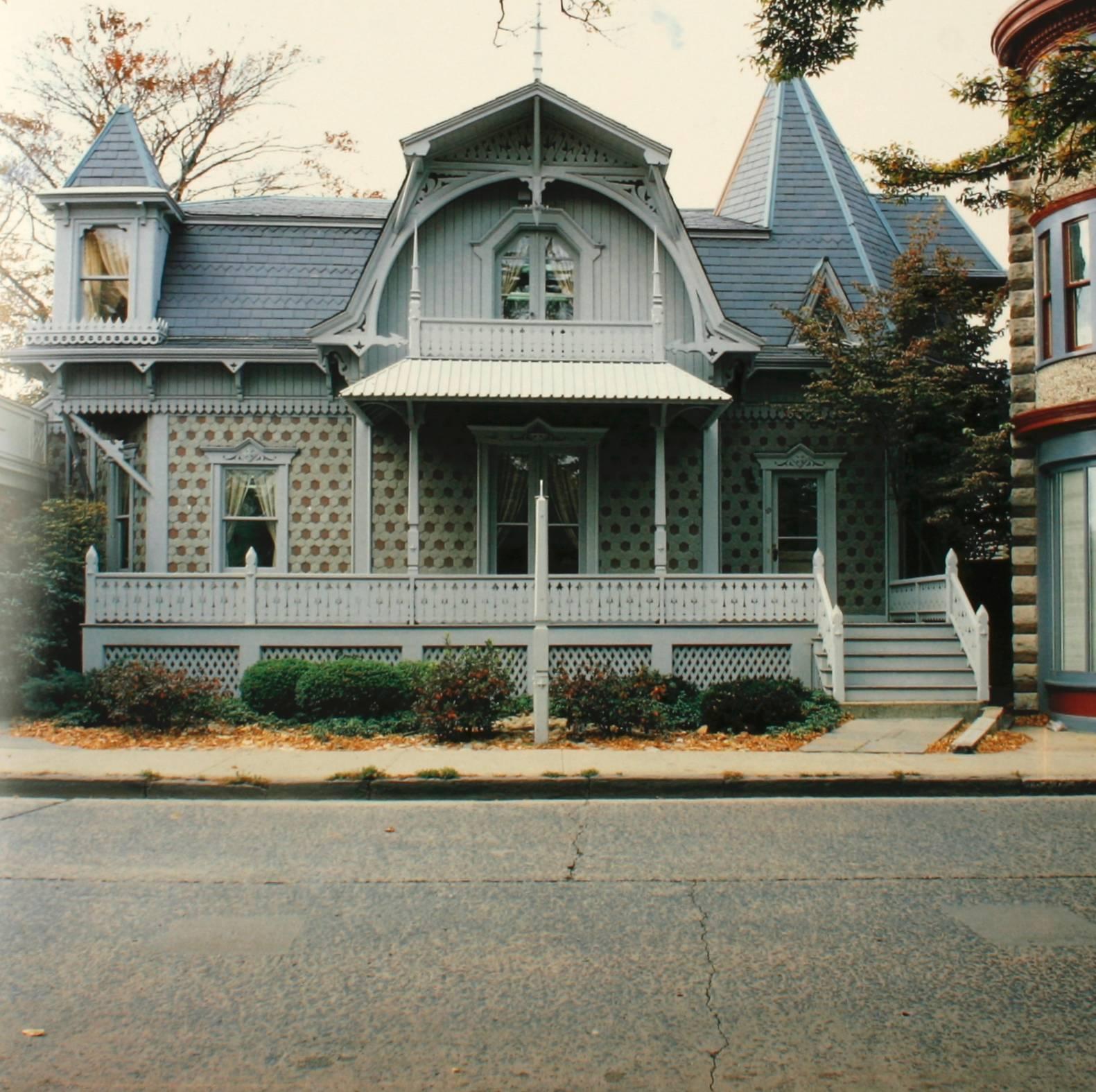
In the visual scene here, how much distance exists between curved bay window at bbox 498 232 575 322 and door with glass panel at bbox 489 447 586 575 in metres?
2.17

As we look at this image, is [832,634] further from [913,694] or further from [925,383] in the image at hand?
[925,383]

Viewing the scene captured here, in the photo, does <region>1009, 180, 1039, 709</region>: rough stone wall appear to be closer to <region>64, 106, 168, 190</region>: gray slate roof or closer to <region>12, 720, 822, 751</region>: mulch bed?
<region>12, 720, 822, 751</region>: mulch bed

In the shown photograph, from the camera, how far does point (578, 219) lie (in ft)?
64.6

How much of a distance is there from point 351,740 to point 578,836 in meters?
5.60

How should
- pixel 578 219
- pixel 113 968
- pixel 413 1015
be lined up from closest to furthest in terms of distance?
1. pixel 413 1015
2. pixel 113 968
3. pixel 578 219

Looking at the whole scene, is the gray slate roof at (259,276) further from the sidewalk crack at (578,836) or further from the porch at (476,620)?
the sidewalk crack at (578,836)

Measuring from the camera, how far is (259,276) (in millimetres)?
20938

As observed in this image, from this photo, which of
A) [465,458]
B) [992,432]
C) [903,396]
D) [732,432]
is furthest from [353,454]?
[992,432]

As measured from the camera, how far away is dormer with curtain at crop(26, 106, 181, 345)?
1981 cm

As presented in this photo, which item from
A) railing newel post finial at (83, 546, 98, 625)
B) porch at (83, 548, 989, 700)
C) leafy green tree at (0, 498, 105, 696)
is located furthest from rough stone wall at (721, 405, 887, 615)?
leafy green tree at (0, 498, 105, 696)

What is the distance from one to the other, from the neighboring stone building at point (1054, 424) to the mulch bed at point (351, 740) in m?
3.55

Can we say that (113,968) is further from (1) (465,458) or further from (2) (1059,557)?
(1) (465,458)

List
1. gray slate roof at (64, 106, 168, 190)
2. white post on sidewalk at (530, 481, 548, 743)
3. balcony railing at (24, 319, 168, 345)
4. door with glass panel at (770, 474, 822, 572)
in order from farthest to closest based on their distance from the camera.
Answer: door with glass panel at (770, 474, 822, 572), gray slate roof at (64, 106, 168, 190), balcony railing at (24, 319, 168, 345), white post on sidewalk at (530, 481, 548, 743)

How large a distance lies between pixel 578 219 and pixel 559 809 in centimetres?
1182
